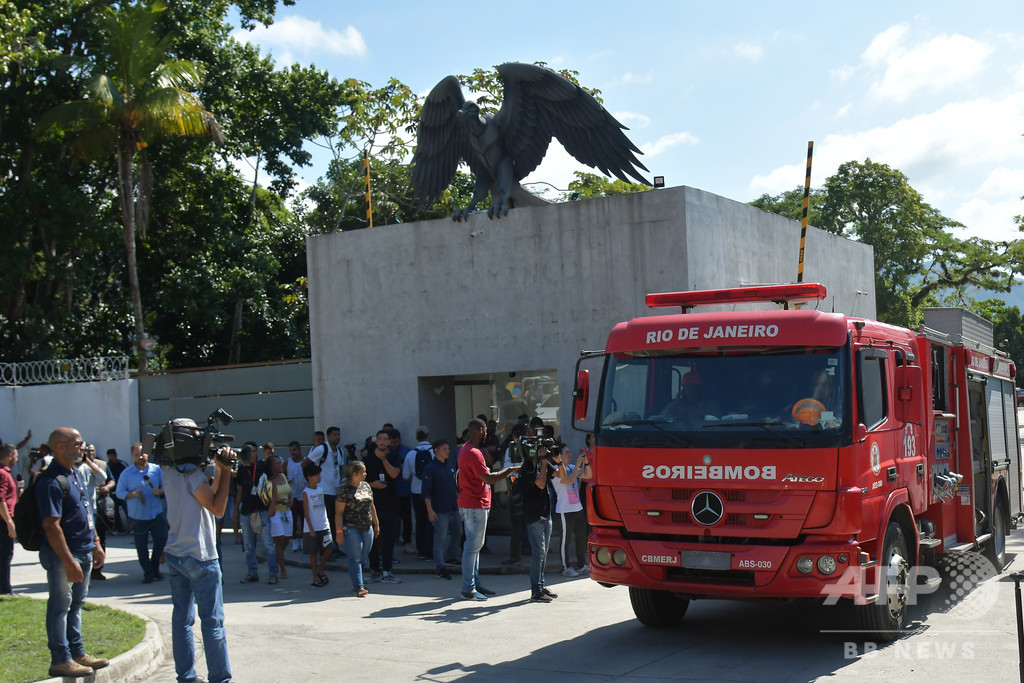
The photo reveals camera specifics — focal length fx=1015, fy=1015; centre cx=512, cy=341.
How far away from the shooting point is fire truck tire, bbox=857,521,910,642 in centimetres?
789

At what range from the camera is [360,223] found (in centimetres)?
3550

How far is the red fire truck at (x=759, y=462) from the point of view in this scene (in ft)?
24.7

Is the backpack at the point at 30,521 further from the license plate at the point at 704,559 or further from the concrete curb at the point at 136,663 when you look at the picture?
the license plate at the point at 704,559

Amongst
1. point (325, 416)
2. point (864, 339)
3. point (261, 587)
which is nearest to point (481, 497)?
point (261, 587)

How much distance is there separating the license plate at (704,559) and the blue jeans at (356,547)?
5154mm

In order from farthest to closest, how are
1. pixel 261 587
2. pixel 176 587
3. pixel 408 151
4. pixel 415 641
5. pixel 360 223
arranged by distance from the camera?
pixel 360 223 → pixel 408 151 → pixel 261 587 → pixel 415 641 → pixel 176 587

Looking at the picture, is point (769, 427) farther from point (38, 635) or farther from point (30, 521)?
point (38, 635)

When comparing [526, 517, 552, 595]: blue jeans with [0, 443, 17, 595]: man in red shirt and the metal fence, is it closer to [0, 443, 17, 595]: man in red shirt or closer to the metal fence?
[0, 443, 17, 595]: man in red shirt

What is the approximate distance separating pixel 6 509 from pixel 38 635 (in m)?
2.64

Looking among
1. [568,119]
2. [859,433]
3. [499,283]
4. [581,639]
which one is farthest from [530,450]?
[568,119]

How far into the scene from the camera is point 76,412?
22.6 m

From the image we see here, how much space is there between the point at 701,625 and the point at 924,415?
280cm

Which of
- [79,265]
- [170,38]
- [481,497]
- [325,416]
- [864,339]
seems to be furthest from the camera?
[79,265]

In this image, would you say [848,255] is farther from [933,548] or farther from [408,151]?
[408,151]
